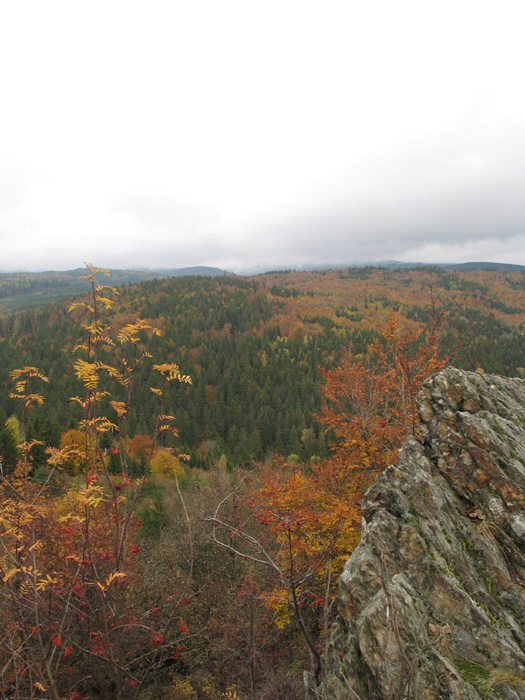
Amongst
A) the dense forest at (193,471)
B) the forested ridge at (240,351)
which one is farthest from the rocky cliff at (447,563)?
the forested ridge at (240,351)

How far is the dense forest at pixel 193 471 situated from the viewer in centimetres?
362

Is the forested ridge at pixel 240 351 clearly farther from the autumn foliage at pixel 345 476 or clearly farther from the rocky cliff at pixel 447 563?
the rocky cliff at pixel 447 563

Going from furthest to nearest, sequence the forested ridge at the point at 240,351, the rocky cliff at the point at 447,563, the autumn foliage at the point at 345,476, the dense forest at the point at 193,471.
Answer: the forested ridge at the point at 240,351 → the autumn foliage at the point at 345,476 → the rocky cliff at the point at 447,563 → the dense forest at the point at 193,471

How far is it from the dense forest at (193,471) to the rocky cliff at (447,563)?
0.95 meters

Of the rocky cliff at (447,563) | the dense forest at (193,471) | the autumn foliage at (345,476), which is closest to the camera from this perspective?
the dense forest at (193,471)

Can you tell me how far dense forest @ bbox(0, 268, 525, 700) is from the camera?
11.9 ft

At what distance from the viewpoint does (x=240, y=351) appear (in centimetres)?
11656

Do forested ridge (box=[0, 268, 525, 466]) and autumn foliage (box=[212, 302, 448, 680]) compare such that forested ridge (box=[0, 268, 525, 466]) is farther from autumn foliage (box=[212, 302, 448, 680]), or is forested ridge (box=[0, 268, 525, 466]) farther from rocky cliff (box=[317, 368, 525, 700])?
rocky cliff (box=[317, 368, 525, 700])

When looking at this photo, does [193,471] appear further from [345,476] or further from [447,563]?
[447,563]

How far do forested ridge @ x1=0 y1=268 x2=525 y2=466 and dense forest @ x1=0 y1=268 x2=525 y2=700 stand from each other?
0.87m

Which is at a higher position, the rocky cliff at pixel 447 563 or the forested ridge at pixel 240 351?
the rocky cliff at pixel 447 563

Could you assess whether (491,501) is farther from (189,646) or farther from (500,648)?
(189,646)

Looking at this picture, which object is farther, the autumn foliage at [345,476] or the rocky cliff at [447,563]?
the autumn foliage at [345,476]

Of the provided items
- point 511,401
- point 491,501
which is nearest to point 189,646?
point 491,501
